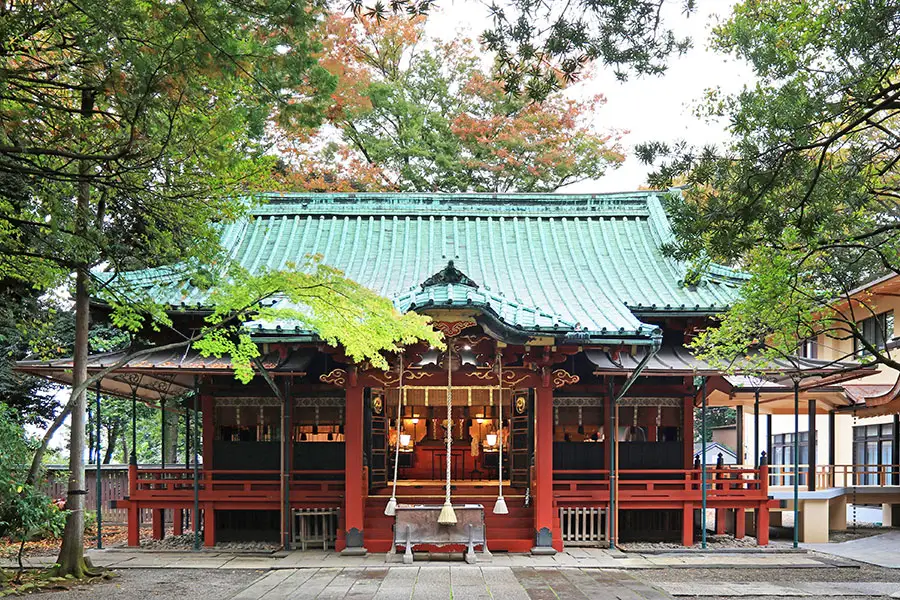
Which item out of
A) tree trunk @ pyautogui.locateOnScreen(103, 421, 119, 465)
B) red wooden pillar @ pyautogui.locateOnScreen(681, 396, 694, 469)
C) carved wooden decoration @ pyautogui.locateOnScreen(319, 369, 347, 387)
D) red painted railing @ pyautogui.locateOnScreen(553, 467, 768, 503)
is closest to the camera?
carved wooden decoration @ pyautogui.locateOnScreen(319, 369, 347, 387)

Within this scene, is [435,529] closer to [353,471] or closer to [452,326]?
[353,471]

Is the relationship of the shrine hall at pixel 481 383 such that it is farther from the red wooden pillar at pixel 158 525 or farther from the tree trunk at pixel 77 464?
the tree trunk at pixel 77 464

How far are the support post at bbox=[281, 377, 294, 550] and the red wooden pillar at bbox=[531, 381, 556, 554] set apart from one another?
4.57m

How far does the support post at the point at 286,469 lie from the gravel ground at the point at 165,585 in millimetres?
1961

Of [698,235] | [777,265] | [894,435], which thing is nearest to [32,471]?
[698,235]

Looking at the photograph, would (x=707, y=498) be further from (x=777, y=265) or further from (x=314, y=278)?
(x=314, y=278)

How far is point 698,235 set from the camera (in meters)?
9.16

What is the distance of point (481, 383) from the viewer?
15492 millimetres

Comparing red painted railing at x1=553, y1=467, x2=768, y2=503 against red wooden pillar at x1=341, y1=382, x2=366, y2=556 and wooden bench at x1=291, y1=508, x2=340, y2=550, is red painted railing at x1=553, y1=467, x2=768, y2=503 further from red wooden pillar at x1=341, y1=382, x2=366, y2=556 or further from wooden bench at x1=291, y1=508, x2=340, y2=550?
wooden bench at x1=291, y1=508, x2=340, y2=550

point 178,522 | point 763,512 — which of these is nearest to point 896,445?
point 763,512

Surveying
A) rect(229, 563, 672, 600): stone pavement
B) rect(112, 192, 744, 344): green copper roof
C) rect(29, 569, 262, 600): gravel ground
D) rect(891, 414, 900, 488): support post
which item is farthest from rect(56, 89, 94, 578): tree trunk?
rect(891, 414, 900, 488): support post

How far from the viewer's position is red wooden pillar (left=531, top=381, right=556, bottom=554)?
47.5 feet

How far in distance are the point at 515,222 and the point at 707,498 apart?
7.90 meters

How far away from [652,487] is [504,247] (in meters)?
6.46
